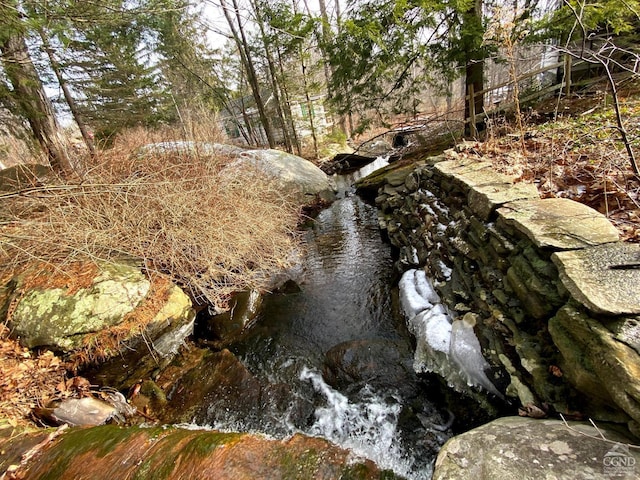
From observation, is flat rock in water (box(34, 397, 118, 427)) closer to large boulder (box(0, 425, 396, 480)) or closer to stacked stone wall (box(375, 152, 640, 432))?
large boulder (box(0, 425, 396, 480))

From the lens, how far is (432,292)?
3.32 meters

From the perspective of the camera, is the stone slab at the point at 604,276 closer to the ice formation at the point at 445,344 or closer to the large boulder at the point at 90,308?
the ice formation at the point at 445,344

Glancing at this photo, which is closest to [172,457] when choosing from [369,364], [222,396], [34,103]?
[222,396]

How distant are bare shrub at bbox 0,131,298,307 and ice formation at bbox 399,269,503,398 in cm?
226

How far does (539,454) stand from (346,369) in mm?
1780

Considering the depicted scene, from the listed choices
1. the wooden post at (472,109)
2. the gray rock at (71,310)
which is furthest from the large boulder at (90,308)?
the wooden post at (472,109)

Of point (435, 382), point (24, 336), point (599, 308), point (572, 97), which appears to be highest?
point (572, 97)

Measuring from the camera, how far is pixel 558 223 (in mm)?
1981

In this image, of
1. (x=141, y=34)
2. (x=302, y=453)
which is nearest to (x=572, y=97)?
(x=302, y=453)

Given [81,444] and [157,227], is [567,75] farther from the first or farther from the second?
[81,444]

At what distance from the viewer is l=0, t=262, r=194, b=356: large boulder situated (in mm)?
2660

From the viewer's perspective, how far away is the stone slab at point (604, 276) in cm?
133

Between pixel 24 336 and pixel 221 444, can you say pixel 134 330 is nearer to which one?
pixel 24 336

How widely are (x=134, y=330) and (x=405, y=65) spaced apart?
721cm
